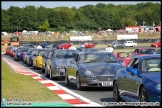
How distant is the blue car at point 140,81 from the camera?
9.51 m

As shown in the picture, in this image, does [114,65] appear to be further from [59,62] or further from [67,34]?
[67,34]

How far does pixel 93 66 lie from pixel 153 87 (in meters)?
6.16

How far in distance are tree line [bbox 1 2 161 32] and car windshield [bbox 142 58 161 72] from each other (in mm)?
51135

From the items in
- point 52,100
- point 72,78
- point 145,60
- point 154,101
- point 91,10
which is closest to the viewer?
point 154,101

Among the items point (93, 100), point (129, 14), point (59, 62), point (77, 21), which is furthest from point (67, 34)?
point (93, 100)

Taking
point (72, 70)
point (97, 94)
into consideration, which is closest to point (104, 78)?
point (97, 94)

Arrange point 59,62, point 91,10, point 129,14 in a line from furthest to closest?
1. point 129,14
2. point 91,10
3. point 59,62

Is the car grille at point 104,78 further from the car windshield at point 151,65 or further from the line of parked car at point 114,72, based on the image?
the car windshield at point 151,65

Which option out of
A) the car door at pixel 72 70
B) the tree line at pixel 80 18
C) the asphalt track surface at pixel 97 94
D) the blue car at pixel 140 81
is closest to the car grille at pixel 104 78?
the asphalt track surface at pixel 97 94

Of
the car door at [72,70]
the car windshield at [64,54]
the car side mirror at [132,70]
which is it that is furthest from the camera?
the car windshield at [64,54]

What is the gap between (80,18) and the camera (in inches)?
4820

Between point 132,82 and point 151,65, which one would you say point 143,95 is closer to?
point 132,82

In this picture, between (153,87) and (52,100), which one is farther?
(52,100)

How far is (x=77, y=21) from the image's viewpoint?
12088cm
